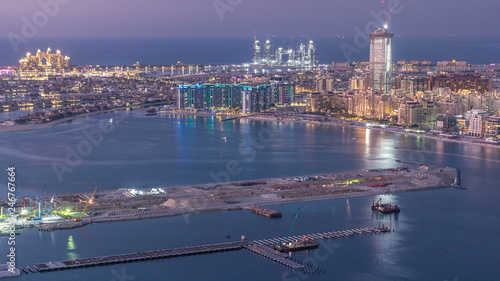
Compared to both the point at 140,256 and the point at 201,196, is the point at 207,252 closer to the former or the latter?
the point at 140,256

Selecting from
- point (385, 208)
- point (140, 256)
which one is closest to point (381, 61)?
point (385, 208)

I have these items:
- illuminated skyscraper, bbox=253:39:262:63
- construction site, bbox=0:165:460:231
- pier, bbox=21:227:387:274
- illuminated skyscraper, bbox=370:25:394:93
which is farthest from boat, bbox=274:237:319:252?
illuminated skyscraper, bbox=253:39:262:63

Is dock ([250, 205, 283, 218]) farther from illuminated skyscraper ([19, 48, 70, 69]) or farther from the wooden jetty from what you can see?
illuminated skyscraper ([19, 48, 70, 69])

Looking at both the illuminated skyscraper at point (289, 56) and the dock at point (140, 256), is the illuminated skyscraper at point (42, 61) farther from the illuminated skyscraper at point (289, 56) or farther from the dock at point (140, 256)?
the dock at point (140, 256)

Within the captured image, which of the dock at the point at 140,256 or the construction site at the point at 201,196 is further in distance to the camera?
the construction site at the point at 201,196

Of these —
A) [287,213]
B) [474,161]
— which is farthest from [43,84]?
[287,213]

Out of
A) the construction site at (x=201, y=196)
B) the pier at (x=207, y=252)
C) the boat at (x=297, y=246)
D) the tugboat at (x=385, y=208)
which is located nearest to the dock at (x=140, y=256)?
the pier at (x=207, y=252)
